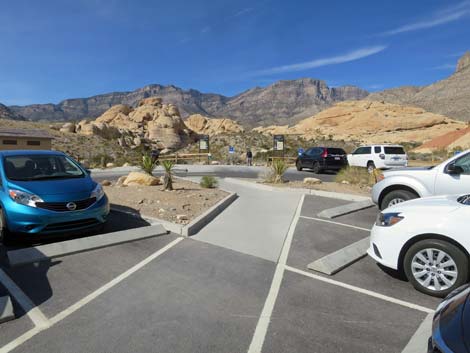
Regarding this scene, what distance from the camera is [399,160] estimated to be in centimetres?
1839

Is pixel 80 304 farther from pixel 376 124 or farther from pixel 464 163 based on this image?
pixel 376 124

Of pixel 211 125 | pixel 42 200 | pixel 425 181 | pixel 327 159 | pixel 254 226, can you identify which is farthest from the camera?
pixel 211 125

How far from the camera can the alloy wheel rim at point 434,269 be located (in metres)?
3.82

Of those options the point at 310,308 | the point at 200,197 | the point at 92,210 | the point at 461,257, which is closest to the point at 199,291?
the point at 310,308

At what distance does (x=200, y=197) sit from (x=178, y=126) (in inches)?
2747

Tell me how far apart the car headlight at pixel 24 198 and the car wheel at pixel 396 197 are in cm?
695

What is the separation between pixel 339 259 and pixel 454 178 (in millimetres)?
3311

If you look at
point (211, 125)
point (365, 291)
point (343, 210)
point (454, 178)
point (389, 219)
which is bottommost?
point (365, 291)

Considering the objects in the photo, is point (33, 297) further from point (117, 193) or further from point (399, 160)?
point (399, 160)

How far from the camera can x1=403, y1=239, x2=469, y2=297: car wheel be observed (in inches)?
147

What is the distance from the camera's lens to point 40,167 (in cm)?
632

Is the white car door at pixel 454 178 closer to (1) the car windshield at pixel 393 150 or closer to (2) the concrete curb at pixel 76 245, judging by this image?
(2) the concrete curb at pixel 76 245

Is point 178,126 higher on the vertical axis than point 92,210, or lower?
higher

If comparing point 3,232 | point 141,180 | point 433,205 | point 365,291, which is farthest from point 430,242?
point 141,180
